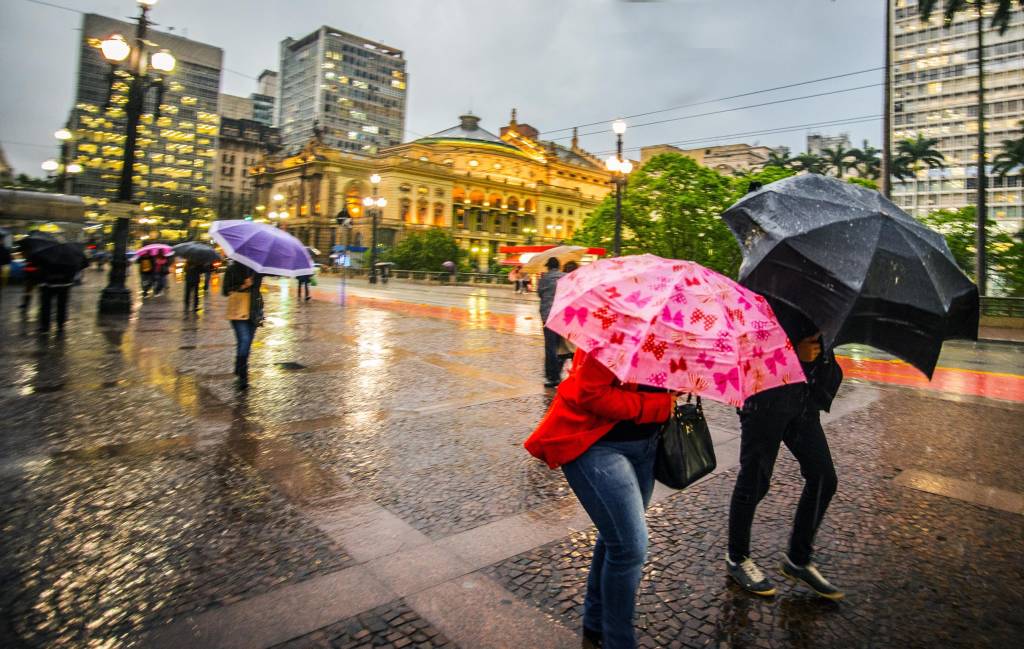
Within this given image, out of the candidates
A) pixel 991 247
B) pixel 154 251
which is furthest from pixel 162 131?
pixel 991 247

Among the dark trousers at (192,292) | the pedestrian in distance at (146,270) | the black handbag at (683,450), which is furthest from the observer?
the pedestrian in distance at (146,270)

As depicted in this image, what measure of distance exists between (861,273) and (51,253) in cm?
1329

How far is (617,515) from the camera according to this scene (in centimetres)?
218

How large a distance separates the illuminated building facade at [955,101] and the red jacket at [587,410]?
11108cm

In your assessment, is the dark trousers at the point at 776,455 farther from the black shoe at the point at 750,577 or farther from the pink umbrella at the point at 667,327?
the pink umbrella at the point at 667,327

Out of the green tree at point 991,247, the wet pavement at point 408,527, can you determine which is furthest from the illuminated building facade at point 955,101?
the wet pavement at point 408,527

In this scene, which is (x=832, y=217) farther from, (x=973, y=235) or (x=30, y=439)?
(x=973, y=235)

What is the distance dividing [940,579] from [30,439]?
23.1 feet

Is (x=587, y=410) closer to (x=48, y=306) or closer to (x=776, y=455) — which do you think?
(x=776, y=455)

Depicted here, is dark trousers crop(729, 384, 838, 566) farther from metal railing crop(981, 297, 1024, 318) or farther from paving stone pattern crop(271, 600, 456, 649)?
metal railing crop(981, 297, 1024, 318)

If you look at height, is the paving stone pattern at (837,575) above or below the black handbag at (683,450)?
below

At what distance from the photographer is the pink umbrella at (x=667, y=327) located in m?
1.93

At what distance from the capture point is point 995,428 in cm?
654

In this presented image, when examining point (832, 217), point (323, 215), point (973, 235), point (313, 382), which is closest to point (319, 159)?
point (323, 215)
